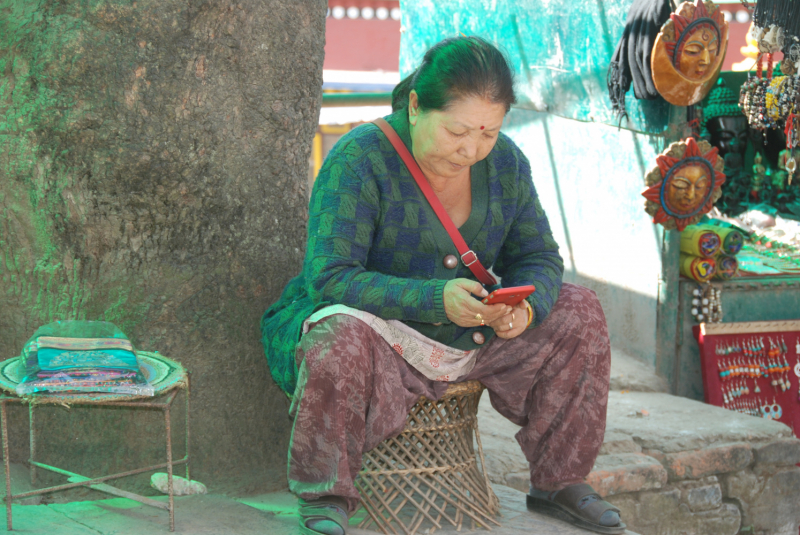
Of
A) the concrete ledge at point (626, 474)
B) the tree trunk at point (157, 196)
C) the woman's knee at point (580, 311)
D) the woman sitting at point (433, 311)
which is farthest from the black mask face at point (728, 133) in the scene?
the tree trunk at point (157, 196)

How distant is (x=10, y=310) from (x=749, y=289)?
3.85 metres

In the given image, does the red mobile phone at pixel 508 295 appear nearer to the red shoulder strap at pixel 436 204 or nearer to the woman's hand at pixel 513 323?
the woman's hand at pixel 513 323

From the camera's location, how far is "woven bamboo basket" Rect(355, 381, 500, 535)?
2.18 meters

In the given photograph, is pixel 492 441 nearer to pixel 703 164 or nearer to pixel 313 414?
pixel 313 414

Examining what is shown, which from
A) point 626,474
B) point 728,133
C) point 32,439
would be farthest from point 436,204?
point 728,133

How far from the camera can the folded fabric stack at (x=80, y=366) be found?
191 centimetres

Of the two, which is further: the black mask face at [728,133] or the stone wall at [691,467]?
the black mask face at [728,133]

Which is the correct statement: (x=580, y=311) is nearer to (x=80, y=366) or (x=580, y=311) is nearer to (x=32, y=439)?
(x=80, y=366)

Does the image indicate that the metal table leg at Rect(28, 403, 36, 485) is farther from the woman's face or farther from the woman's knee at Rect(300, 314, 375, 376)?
the woman's face

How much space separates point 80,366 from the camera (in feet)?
6.48

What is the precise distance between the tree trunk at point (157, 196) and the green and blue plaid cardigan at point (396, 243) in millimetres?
325

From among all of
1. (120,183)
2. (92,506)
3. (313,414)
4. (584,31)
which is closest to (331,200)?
(313,414)

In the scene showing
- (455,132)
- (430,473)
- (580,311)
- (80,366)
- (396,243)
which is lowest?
(430,473)

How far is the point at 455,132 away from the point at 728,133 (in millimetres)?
3209
